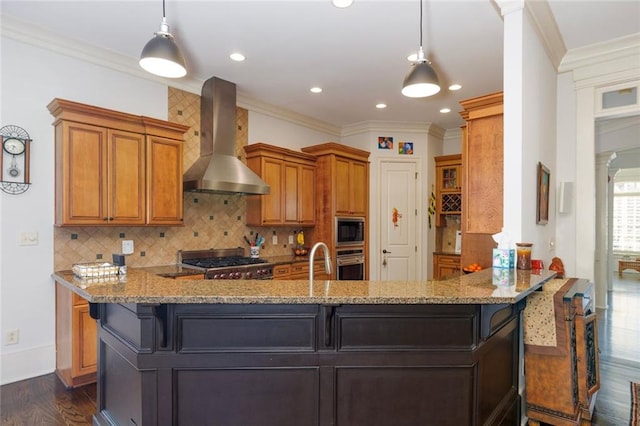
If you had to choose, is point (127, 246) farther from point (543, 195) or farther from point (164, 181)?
point (543, 195)

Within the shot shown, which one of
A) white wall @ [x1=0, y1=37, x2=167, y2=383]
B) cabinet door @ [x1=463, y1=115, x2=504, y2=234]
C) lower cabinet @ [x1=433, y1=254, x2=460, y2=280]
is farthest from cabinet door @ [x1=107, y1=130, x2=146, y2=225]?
lower cabinet @ [x1=433, y1=254, x2=460, y2=280]

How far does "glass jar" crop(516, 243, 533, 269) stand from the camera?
7.86ft

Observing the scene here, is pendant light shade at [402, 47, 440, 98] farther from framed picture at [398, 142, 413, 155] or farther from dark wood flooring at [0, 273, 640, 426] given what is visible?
framed picture at [398, 142, 413, 155]

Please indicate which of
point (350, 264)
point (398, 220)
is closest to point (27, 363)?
point (350, 264)

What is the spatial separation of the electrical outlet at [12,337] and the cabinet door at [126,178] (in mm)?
1167

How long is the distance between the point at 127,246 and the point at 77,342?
104 cm

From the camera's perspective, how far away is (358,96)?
4.73m

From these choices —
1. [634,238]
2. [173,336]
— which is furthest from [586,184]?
[634,238]

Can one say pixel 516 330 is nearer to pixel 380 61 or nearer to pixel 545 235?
pixel 545 235

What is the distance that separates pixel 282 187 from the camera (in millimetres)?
4852

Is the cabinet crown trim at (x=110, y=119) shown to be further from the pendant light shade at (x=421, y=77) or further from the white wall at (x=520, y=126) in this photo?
the white wall at (x=520, y=126)

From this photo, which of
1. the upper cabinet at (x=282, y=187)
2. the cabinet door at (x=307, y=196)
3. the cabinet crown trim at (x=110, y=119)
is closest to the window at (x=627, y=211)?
the cabinet door at (x=307, y=196)

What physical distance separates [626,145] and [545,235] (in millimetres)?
2234

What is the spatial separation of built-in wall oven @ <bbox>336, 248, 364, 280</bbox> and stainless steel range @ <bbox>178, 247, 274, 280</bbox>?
4.16 feet
